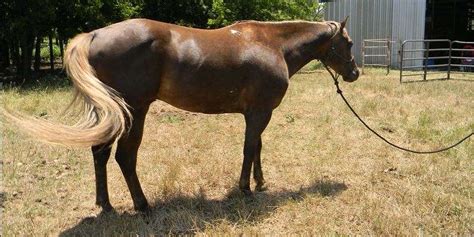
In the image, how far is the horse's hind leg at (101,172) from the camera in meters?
4.01

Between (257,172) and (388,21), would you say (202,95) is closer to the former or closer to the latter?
(257,172)

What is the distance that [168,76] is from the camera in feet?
13.3

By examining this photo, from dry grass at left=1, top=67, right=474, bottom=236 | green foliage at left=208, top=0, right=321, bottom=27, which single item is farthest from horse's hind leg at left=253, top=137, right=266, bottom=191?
green foliage at left=208, top=0, right=321, bottom=27

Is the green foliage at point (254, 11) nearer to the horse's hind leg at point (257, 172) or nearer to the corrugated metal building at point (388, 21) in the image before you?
the corrugated metal building at point (388, 21)

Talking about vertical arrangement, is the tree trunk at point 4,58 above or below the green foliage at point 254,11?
below

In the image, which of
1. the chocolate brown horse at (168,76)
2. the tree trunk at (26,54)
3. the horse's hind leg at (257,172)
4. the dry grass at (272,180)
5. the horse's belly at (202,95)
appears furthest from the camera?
the tree trunk at (26,54)

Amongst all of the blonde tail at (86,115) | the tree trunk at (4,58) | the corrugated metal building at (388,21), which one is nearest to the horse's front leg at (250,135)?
the blonde tail at (86,115)

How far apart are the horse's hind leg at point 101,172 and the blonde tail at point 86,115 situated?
1.26 feet

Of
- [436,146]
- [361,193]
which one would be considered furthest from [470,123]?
[361,193]

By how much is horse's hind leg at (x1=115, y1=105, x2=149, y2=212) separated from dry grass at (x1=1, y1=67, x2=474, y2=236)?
0.28 meters

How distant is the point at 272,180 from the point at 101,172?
6.86ft

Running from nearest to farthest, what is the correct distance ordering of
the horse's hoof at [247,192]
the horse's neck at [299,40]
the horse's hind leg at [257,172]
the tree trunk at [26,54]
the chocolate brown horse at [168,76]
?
the chocolate brown horse at [168,76] < the horse's hoof at [247,192] < the horse's neck at [299,40] < the horse's hind leg at [257,172] < the tree trunk at [26,54]

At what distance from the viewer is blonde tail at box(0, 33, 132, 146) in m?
3.37

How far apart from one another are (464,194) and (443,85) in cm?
832
